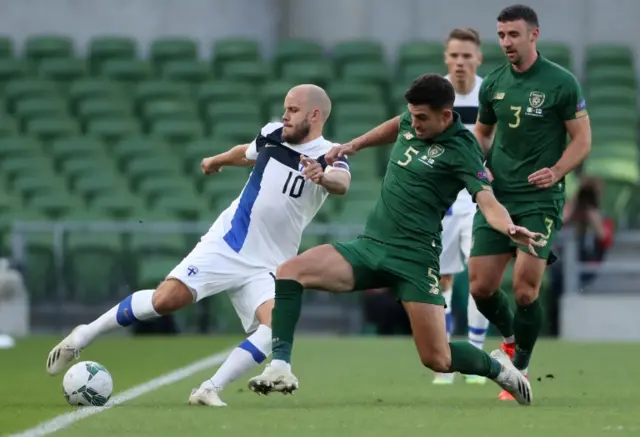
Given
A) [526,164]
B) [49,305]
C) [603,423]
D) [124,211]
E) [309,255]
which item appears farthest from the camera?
[124,211]

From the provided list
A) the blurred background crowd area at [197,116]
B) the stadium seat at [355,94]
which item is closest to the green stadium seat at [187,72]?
the blurred background crowd area at [197,116]

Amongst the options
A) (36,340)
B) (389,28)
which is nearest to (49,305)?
(36,340)

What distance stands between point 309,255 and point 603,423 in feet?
5.77

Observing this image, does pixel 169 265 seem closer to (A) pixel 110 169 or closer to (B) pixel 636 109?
(A) pixel 110 169

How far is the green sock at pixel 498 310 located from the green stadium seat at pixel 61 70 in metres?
13.0

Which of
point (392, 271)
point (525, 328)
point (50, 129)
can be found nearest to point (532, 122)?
point (525, 328)

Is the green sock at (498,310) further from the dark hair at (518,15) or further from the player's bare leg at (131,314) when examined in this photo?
the player's bare leg at (131,314)

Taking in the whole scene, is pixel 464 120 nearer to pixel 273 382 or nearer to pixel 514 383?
pixel 514 383

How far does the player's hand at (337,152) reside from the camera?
27.0 feet

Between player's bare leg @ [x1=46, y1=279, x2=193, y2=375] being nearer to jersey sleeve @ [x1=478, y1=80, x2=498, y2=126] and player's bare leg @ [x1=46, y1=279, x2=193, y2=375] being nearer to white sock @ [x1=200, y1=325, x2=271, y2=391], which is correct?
white sock @ [x1=200, y1=325, x2=271, y2=391]

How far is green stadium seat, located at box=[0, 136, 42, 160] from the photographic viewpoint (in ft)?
63.5

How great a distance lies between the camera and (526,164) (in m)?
8.93

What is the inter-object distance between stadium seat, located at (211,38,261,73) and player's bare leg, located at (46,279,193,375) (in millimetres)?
13005

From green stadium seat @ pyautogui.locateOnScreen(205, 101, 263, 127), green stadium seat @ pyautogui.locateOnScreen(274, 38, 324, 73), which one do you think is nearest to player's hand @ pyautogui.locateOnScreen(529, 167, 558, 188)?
green stadium seat @ pyautogui.locateOnScreen(205, 101, 263, 127)
